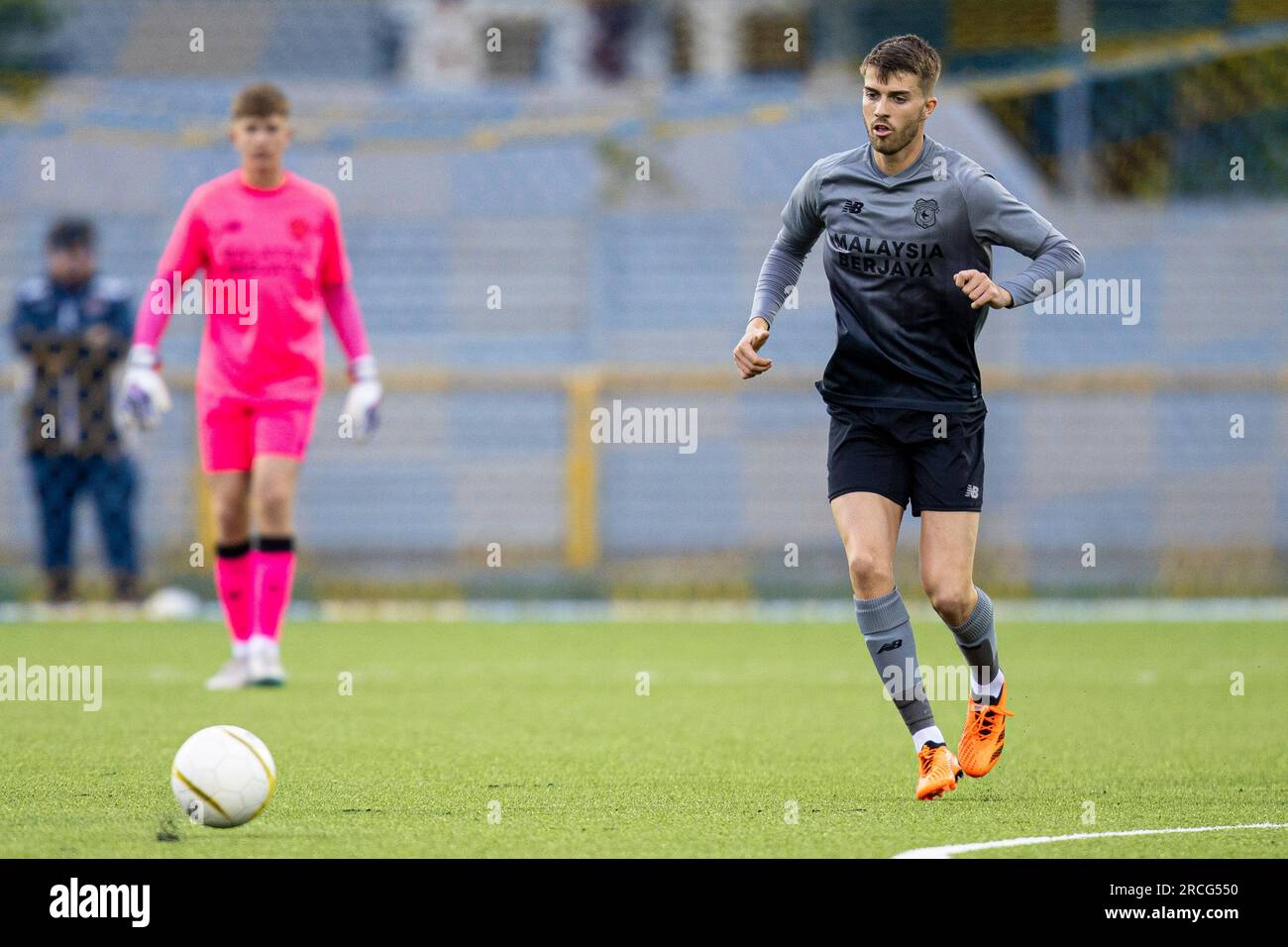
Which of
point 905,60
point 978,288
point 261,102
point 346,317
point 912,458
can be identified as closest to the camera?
point 978,288

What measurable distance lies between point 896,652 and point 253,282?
11.6 ft

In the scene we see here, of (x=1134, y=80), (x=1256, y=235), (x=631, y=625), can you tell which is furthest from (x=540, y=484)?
(x=1256, y=235)

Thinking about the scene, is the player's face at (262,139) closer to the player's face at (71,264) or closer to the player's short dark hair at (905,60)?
the player's short dark hair at (905,60)

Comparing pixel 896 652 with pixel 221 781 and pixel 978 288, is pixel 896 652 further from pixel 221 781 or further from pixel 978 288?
pixel 221 781

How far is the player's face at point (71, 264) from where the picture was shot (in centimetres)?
1222

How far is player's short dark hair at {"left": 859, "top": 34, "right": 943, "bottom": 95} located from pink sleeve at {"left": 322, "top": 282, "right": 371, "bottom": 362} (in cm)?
347

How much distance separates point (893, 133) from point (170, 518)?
33.2ft

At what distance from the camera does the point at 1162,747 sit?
6.36 meters

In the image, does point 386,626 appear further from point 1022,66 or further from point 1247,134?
point 1247,134

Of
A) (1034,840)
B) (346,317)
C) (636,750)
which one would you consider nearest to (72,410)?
(346,317)

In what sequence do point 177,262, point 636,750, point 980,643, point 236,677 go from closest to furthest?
point 980,643 < point 636,750 < point 177,262 < point 236,677

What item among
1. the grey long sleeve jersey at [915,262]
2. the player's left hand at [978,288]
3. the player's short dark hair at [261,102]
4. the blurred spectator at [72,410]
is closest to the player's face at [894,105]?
the grey long sleeve jersey at [915,262]

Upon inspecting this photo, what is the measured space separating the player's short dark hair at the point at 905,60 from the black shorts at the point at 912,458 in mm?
842

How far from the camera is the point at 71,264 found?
484 inches
